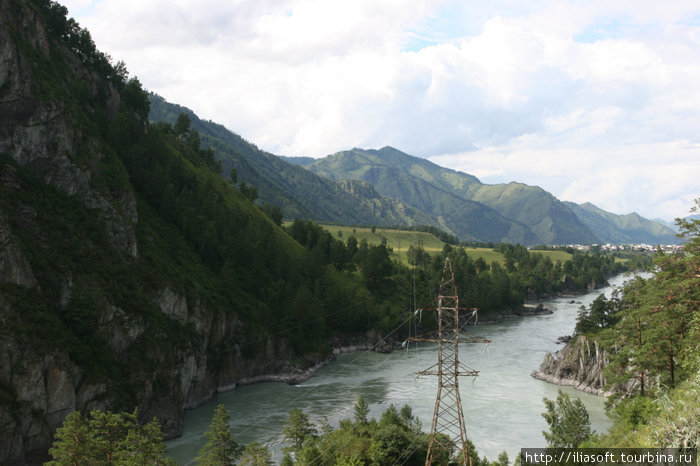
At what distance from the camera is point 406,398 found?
75562 mm

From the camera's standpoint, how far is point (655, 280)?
2202 inches

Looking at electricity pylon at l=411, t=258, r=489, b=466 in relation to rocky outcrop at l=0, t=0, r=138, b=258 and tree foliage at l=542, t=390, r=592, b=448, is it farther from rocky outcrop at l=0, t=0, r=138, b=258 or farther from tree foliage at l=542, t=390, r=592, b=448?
rocky outcrop at l=0, t=0, r=138, b=258

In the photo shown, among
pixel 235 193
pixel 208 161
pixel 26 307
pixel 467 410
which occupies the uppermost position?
pixel 208 161

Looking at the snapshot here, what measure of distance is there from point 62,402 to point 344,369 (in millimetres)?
53397

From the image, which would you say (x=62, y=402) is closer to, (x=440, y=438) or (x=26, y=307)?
(x=26, y=307)

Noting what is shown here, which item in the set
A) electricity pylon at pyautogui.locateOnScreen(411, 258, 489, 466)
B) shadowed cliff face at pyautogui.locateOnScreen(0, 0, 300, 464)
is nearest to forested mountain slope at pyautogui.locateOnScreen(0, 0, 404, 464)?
shadowed cliff face at pyautogui.locateOnScreen(0, 0, 300, 464)

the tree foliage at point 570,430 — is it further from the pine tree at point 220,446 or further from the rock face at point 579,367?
the rock face at point 579,367

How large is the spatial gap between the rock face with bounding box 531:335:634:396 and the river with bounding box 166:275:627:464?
6.61ft

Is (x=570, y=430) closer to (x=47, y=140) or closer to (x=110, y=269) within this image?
(x=110, y=269)

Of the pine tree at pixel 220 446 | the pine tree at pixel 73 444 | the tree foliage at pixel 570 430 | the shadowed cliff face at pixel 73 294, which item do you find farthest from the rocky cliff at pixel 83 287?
the tree foliage at pixel 570 430

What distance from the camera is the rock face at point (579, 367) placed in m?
79.3

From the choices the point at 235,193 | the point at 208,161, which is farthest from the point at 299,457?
the point at 208,161

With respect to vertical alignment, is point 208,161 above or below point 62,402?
above

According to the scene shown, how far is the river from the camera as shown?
60131mm
